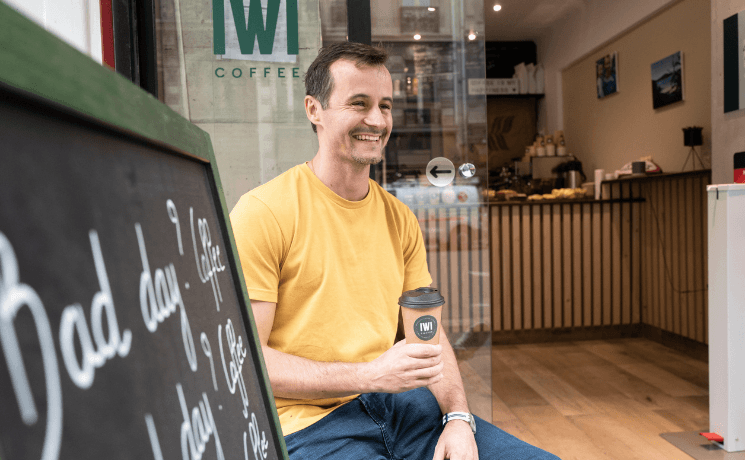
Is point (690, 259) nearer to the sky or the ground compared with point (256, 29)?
nearer to the ground

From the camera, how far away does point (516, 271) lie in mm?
4492

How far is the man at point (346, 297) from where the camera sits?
1.02 m

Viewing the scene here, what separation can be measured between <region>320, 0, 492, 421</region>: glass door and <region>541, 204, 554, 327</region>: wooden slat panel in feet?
8.17

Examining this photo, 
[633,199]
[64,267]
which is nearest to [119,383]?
[64,267]

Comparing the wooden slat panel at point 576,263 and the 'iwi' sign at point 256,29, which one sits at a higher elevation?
the 'iwi' sign at point 256,29

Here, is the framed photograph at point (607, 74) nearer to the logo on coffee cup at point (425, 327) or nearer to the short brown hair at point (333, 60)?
the short brown hair at point (333, 60)

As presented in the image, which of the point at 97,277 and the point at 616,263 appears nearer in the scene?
the point at 97,277

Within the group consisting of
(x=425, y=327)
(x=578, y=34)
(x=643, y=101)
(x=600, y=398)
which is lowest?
(x=600, y=398)

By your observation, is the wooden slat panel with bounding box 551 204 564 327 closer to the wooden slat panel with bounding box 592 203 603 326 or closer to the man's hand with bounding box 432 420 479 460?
the wooden slat panel with bounding box 592 203 603 326

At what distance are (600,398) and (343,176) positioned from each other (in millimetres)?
2555

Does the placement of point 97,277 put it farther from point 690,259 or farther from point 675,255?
point 675,255

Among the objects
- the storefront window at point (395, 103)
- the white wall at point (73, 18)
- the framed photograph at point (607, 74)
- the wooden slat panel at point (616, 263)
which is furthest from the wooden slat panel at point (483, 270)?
the framed photograph at point (607, 74)

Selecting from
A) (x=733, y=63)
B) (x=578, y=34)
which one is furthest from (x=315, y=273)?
(x=578, y=34)

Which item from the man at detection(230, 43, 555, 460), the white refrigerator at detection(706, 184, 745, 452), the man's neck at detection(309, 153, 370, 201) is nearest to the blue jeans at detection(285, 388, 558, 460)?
the man at detection(230, 43, 555, 460)
